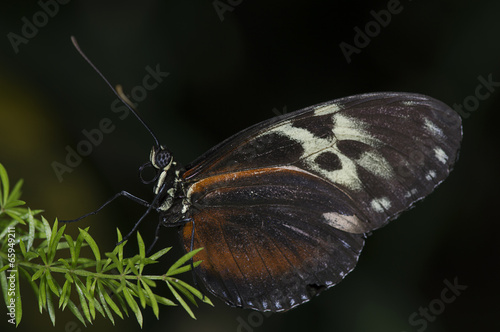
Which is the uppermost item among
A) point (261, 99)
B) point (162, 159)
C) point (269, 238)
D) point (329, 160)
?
point (162, 159)

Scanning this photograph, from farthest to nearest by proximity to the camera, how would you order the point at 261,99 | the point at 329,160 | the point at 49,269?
1. the point at 261,99
2. the point at 329,160
3. the point at 49,269

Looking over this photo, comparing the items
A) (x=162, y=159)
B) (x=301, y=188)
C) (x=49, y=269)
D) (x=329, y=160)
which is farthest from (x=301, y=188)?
(x=49, y=269)

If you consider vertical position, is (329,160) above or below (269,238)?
above

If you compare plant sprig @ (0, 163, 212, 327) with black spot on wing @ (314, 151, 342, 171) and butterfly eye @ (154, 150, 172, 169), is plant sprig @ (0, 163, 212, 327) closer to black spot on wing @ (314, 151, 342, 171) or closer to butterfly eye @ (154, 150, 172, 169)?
butterfly eye @ (154, 150, 172, 169)

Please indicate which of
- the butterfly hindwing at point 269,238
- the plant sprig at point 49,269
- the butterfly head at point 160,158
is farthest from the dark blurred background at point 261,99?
the plant sprig at point 49,269

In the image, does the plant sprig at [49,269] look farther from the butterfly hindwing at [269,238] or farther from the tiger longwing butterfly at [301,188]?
the butterfly hindwing at [269,238]

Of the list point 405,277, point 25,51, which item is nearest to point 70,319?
point 25,51

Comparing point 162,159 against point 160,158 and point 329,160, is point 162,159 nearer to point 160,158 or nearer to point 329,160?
point 160,158

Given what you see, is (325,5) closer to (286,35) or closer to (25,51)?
(286,35)
